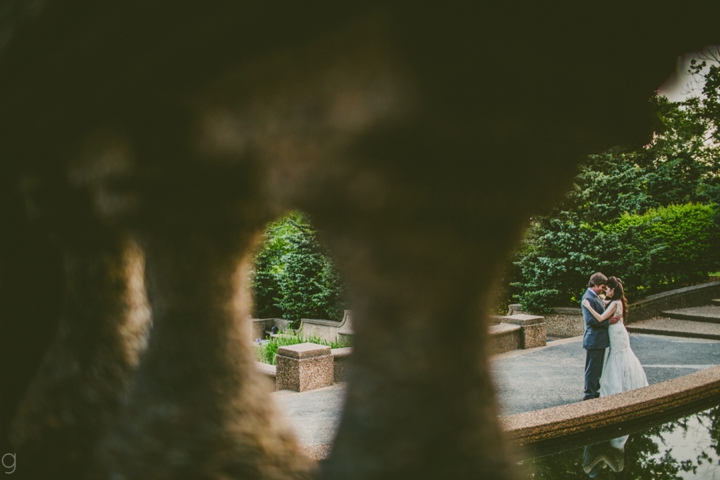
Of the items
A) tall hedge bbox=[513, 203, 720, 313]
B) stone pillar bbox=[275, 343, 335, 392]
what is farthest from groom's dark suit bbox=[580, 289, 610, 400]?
tall hedge bbox=[513, 203, 720, 313]

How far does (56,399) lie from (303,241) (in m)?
13.8

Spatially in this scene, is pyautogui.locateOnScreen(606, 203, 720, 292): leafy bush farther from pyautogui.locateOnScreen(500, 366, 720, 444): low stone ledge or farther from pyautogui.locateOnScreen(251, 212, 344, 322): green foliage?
pyautogui.locateOnScreen(500, 366, 720, 444): low stone ledge

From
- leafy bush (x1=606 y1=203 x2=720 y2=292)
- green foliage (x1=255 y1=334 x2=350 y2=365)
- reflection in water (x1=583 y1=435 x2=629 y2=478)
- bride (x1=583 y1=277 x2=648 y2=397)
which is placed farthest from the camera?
leafy bush (x1=606 y1=203 x2=720 y2=292)

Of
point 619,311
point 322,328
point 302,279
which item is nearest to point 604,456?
point 619,311

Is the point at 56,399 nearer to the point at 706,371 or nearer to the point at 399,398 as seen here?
the point at 399,398

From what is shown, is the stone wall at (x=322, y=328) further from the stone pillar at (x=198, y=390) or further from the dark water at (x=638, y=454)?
the stone pillar at (x=198, y=390)

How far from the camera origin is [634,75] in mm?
751

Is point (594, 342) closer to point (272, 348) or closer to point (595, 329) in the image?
point (595, 329)

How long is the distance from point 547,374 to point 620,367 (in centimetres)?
198

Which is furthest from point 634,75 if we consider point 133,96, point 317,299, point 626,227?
point 626,227

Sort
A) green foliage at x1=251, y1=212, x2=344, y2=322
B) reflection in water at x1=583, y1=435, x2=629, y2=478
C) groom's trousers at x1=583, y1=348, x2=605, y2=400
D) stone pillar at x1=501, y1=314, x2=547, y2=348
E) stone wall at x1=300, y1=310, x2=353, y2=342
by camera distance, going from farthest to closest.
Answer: green foliage at x1=251, y1=212, x2=344, y2=322 → stone wall at x1=300, y1=310, x2=353, y2=342 → stone pillar at x1=501, y1=314, x2=547, y2=348 → groom's trousers at x1=583, y1=348, x2=605, y2=400 → reflection in water at x1=583, y1=435, x2=629, y2=478

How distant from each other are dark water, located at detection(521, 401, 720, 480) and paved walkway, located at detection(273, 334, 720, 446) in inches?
35.3

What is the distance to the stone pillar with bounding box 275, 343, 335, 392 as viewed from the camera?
8.28 meters

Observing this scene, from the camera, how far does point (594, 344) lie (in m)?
7.45
